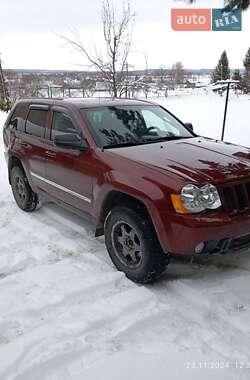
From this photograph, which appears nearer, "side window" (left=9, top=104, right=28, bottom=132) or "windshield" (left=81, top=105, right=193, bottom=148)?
"windshield" (left=81, top=105, right=193, bottom=148)

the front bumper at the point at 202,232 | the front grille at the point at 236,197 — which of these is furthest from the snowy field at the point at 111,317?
the front grille at the point at 236,197

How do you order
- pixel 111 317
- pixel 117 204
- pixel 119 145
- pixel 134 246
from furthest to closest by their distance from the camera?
pixel 119 145 → pixel 117 204 → pixel 134 246 → pixel 111 317

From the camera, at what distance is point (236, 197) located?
3414 millimetres

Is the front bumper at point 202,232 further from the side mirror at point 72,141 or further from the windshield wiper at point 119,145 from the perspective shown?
the side mirror at point 72,141

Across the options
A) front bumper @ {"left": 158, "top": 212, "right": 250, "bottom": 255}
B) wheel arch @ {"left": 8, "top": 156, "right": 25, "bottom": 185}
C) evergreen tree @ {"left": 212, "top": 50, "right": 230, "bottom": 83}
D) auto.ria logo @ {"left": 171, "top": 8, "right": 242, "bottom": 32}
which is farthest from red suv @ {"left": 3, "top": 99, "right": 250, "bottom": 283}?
evergreen tree @ {"left": 212, "top": 50, "right": 230, "bottom": 83}

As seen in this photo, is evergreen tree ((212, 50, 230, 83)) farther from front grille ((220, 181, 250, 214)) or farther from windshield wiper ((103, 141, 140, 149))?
front grille ((220, 181, 250, 214))

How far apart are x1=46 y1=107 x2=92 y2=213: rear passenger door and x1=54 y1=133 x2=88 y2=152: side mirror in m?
0.08

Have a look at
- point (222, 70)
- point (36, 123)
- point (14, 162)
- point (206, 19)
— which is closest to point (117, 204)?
point (36, 123)

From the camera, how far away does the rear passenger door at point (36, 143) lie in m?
5.04

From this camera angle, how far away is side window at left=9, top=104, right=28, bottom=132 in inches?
224

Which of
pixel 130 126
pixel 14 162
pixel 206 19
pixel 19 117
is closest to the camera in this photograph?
pixel 130 126

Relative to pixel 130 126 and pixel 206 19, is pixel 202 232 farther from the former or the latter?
pixel 206 19

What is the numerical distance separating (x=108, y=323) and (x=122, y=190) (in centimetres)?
119

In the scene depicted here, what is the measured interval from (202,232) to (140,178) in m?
0.73
